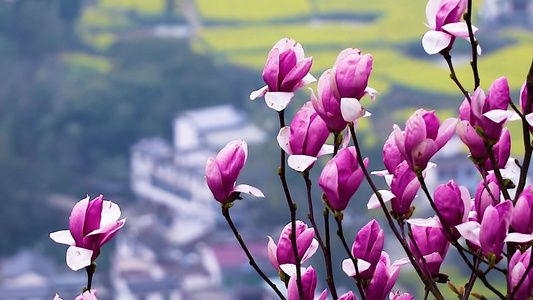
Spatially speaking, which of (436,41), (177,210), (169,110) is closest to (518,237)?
(436,41)

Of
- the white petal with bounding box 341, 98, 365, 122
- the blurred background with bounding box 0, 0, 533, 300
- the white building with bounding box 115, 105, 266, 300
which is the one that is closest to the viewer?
the white petal with bounding box 341, 98, 365, 122

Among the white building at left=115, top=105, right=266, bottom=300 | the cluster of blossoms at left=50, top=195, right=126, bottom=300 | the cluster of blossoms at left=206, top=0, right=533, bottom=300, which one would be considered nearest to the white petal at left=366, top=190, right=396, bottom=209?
the cluster of blossoms at left=206, top=0, right=533, bottom=300

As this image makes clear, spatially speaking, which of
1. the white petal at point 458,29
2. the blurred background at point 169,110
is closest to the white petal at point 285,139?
the white petal at point 458,29

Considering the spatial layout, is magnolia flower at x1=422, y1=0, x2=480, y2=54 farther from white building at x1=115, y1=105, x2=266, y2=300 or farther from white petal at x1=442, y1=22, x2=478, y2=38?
white building at x1=115, y1=105, x2=266, y2=300

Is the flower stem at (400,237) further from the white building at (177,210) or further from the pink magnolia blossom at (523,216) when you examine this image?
the white building at (177,210)

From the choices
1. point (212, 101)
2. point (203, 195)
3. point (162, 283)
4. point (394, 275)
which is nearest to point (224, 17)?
point (212, 101)

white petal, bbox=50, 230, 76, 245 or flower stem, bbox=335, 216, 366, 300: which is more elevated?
white petal, bbox=50, 230, 76, 245
